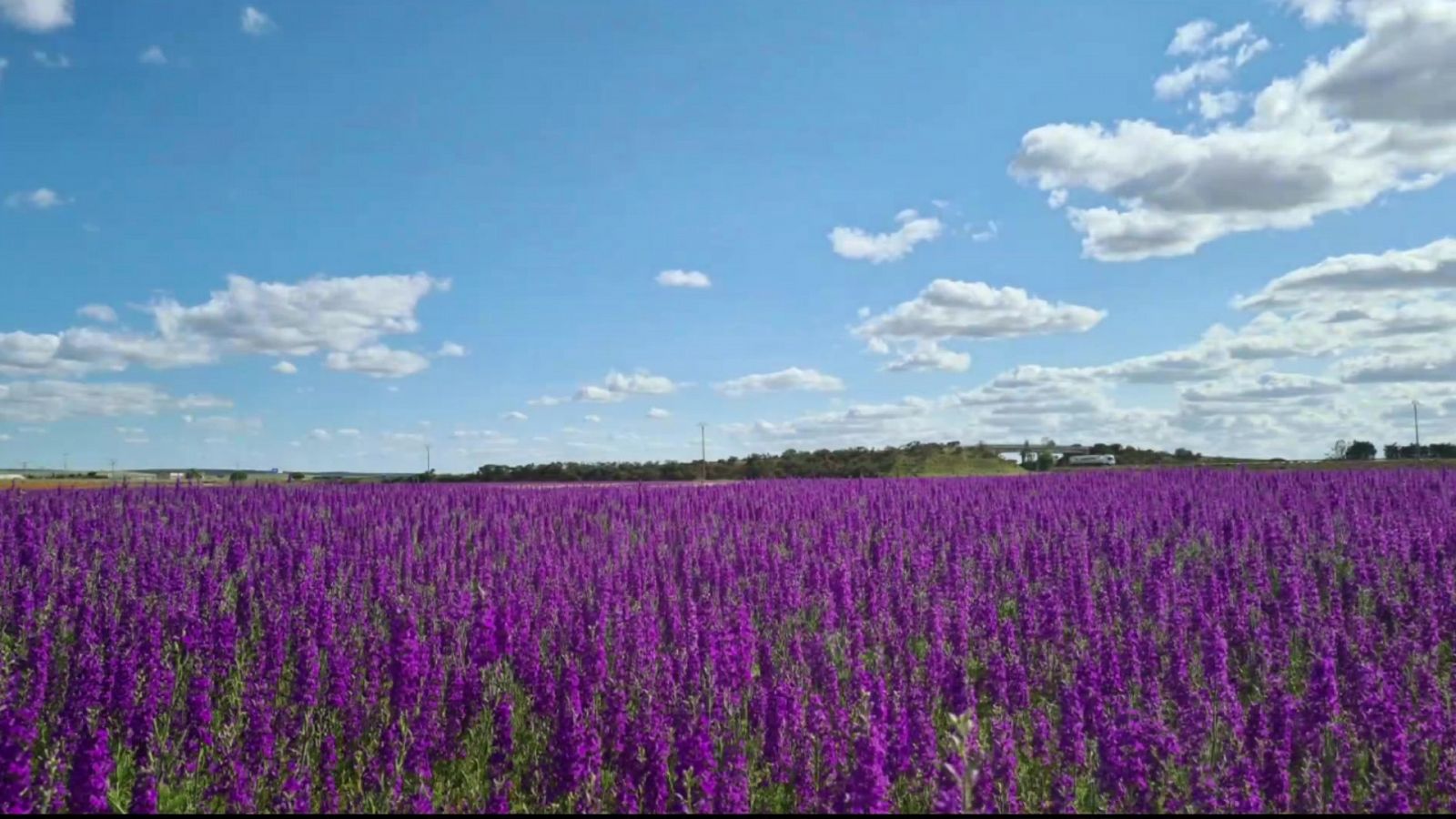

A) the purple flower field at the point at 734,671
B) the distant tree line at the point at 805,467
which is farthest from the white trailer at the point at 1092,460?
the purple flower field at the point at 734,671

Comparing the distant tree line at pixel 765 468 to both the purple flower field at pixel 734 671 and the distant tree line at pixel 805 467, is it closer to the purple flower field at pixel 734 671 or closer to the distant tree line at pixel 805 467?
the distant tree line at pixel 805 467

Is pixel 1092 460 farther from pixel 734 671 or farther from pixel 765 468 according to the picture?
pixel 734 671

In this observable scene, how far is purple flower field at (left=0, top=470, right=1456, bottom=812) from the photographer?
142 inches

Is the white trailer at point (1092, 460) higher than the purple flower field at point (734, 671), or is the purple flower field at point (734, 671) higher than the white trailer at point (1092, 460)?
the white trailer at point (1092, 460)

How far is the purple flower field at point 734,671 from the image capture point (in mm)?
3615

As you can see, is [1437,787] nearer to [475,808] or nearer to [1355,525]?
[475,808]

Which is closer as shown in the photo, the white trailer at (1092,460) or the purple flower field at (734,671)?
the purple flower field at (734,671)

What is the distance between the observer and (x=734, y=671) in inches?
193

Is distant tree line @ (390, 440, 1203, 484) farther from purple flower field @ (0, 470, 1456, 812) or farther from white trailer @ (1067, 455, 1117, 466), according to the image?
purple flower field @ (0, 470, 1456, 812)

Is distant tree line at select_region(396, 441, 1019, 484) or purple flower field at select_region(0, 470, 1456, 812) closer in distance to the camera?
purple flower field at select_region(0, 470, 1456, 812)

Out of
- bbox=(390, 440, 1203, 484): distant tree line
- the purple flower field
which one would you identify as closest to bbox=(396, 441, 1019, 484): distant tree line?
bbox=(390, 440, 1203, 484): distant tree line

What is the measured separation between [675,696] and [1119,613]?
13.2ft

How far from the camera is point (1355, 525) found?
414 inches

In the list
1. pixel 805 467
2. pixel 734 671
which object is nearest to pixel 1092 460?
pixel 805 467
